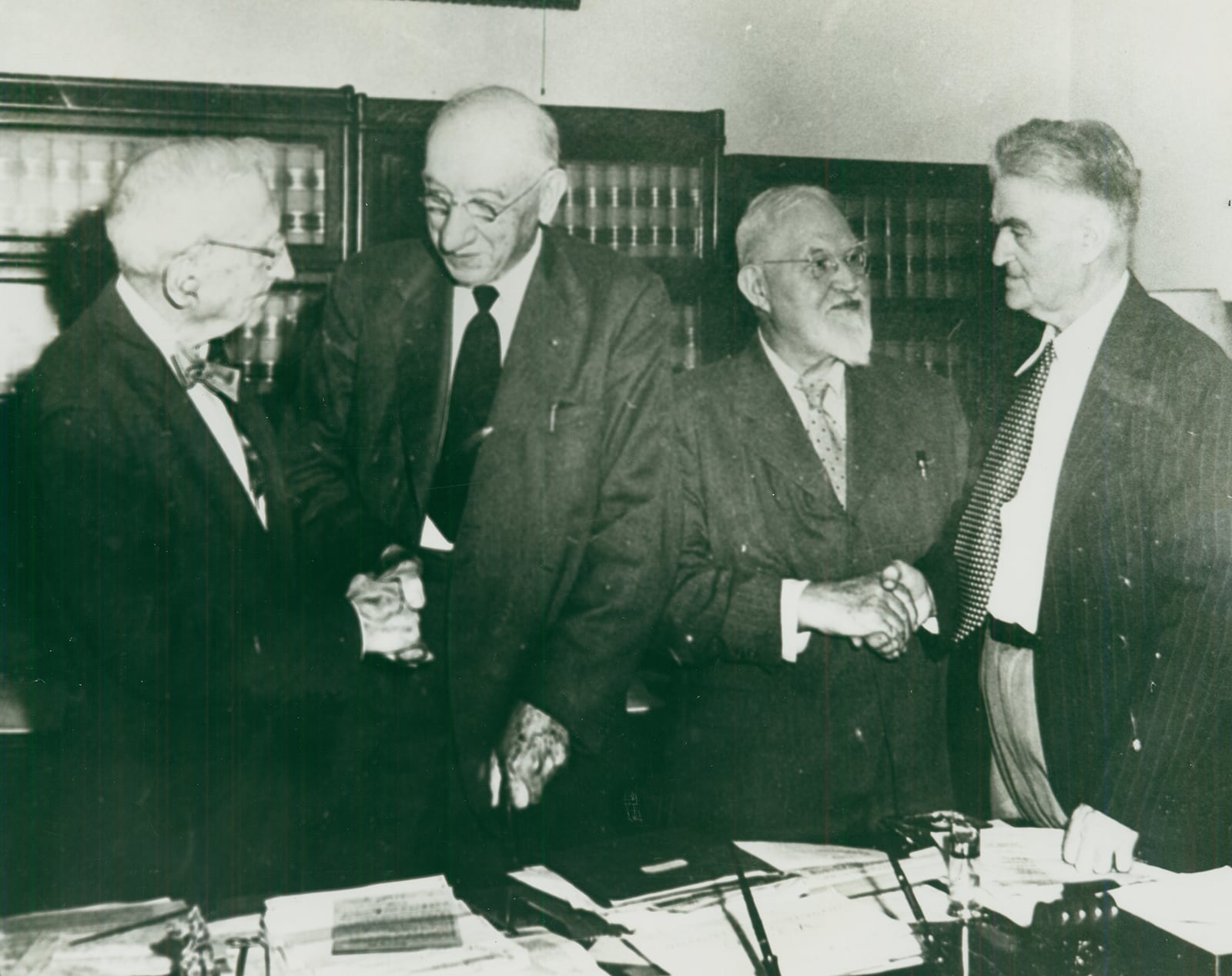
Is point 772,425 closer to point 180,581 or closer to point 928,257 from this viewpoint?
point 928,257

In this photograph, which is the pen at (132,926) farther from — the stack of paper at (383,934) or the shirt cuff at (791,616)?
the shirt cuff at (791,616)

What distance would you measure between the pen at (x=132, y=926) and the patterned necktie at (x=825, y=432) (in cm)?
148

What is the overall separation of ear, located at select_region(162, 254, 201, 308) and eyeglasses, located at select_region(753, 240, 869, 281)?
1.13m

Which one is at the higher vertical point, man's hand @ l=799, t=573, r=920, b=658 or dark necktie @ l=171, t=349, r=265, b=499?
dark necktie @ l=171, t=349, r=265, b=499

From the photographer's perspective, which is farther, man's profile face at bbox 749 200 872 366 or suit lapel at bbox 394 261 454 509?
man's profile face at bbox 749 200 872 366

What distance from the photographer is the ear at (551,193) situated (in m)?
2.27

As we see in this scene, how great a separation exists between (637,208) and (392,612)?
98cm

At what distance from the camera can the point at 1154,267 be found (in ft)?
7.92

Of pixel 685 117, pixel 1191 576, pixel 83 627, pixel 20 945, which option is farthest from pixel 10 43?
pixel 1191 576

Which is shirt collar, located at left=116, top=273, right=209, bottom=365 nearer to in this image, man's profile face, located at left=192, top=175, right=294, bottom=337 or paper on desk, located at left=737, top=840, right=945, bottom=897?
man's profile face, located at left=192, top=175, right=294, bottom=337

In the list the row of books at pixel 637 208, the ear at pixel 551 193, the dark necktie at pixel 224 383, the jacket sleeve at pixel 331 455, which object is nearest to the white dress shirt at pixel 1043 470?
the row of books at pixel 637 208

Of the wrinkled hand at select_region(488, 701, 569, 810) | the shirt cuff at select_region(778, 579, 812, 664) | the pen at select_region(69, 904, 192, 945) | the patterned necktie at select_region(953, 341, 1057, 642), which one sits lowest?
the pen at select_region(69, 904, 192, 945)

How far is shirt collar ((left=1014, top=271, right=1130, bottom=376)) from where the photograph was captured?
7.84 ft

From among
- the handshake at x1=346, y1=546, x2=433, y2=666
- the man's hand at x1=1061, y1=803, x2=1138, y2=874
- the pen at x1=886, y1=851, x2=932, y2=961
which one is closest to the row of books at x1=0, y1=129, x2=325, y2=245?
the handshake at x1=346, y1=546, x2=433, y2=666
